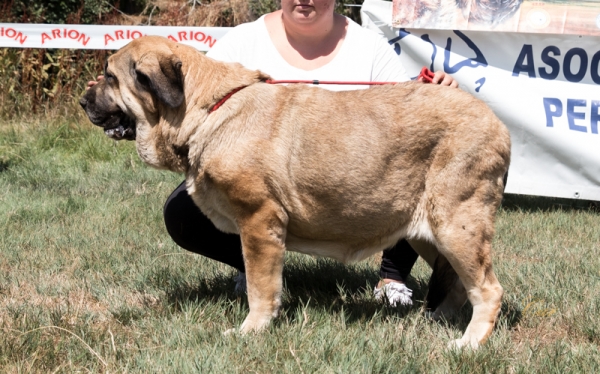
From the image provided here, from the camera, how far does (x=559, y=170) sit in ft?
22.3

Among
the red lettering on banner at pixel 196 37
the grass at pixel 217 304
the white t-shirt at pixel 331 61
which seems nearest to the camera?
the grass at pixel 217 304

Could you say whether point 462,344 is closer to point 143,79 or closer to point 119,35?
point 143,79

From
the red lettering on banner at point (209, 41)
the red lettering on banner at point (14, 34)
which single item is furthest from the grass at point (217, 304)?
the red lettering on banner at point (14, 34)

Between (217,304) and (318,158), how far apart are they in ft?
3.27

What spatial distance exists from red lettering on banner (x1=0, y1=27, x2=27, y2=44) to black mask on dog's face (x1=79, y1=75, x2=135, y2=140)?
5.36m

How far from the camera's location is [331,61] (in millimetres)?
4297

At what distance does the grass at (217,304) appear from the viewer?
301cm

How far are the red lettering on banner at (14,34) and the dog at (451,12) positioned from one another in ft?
15.2

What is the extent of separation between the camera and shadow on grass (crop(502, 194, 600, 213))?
6.81 metres

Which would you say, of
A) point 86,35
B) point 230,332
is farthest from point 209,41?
point 230,332

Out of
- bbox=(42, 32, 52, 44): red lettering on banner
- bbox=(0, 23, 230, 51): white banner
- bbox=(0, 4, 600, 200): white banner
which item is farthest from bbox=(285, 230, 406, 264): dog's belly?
bbox=(42, 32, 52, 44): red lettering on banner

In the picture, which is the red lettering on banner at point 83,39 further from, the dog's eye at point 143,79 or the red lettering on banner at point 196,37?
the dog's eye at point 143,79

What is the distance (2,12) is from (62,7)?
1.40 metres

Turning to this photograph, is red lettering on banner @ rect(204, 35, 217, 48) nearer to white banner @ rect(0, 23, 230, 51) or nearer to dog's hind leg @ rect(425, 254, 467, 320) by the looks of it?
white banner @ rect(0, 23, 230, 51)
